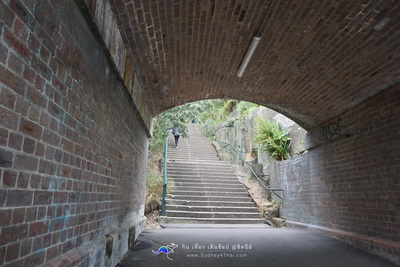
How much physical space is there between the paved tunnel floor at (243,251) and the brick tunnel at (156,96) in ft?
1.28

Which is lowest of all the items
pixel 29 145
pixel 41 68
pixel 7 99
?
pixel 29 145

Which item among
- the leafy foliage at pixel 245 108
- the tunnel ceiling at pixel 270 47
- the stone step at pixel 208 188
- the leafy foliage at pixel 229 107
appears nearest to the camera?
the tunnel ceiling at pixel 270 47

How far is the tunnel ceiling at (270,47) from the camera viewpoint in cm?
394

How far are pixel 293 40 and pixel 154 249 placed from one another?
14.7 feet

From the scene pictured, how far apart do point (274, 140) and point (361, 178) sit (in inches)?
231

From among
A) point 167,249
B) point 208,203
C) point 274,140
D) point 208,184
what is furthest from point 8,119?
point 274,140

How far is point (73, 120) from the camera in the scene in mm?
2545

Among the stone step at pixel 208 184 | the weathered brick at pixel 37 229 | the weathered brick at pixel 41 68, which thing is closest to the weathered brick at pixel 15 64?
the weathered brick at pixel 41 68

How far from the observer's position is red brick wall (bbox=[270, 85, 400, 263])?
5352 millimetres

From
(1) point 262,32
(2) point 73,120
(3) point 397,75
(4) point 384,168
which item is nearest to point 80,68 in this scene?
(2) point 73,120

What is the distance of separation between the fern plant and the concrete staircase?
2.01 metres

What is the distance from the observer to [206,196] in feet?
36.6

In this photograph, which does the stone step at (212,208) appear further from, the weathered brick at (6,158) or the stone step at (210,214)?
the weathered brick at (6,158)

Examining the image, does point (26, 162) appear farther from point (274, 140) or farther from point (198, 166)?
point (198, 166)
